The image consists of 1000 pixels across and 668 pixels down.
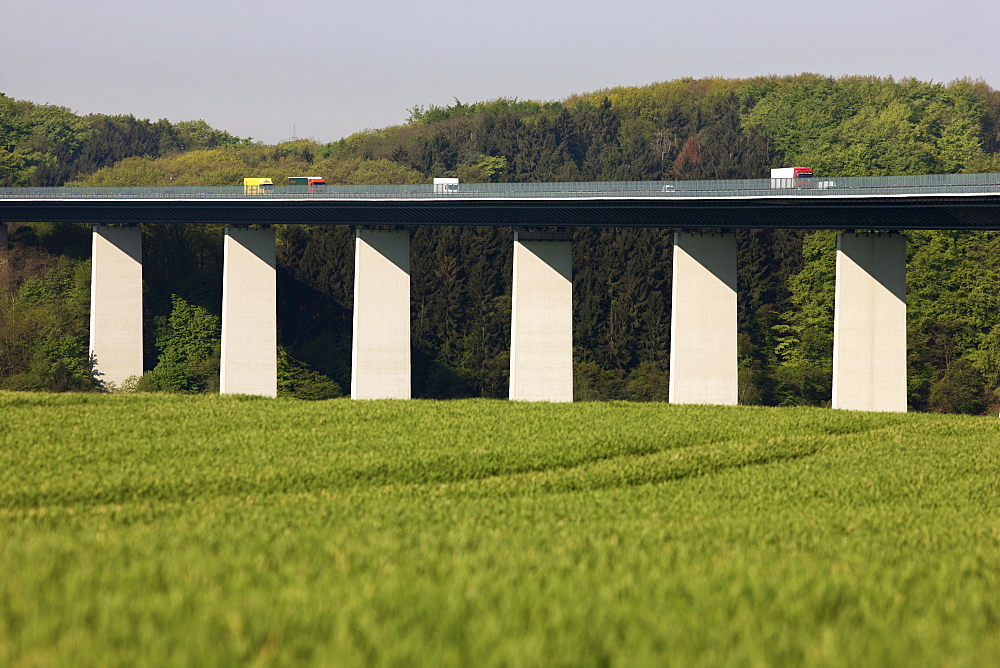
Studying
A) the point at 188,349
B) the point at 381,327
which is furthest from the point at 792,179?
the point at 188,349

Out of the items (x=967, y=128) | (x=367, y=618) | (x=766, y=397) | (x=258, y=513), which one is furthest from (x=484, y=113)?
(x=367, y=618)

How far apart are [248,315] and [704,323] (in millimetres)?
33506

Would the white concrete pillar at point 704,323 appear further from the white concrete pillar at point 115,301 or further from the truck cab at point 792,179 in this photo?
the white concrete pillar at point 115,301

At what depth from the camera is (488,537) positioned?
75.3 feet

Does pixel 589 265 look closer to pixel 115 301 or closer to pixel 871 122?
pixel 115 301

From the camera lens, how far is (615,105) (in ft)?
616

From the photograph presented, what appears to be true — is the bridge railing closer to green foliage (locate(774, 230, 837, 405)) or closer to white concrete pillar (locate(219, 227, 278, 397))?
white concrete pillar (locate(219, 227, 278, 397))

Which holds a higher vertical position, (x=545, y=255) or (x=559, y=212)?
(x=559, y=212)

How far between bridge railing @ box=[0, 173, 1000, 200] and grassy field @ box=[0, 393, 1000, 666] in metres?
20.1

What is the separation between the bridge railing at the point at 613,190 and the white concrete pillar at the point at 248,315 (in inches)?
159

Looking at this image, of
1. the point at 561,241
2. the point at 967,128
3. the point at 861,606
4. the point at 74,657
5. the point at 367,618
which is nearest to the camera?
the point at 74,657

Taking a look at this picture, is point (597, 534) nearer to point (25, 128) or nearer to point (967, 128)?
point (967, 128)

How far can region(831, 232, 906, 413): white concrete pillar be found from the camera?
6912 cm

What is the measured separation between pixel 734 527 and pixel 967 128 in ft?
492
